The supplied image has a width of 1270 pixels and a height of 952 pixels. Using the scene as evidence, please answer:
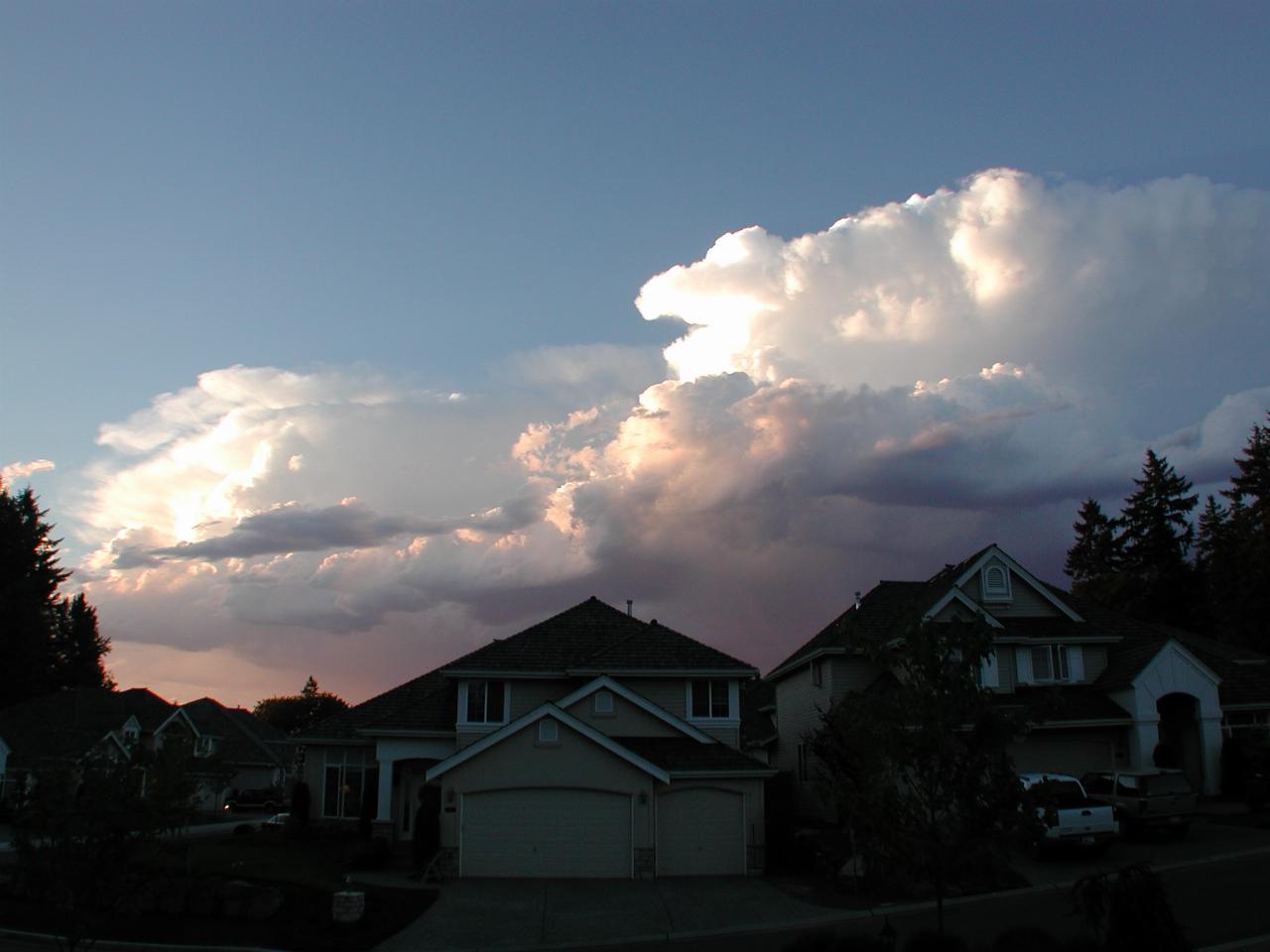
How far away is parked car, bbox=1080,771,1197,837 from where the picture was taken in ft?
88.1

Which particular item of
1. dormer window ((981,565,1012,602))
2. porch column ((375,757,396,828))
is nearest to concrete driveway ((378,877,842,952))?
porch column ((375,757,396,828))

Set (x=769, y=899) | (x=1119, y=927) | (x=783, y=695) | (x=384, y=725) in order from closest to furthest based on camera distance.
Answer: (x=1119, y=927)
(x=769, y=899)
(x=384, y=725)
(x=783, y=695)

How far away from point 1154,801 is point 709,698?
44.6 ft

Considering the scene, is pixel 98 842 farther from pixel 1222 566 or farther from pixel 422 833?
pixel 1222 566

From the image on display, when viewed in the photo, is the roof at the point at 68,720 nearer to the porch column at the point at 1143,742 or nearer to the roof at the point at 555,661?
the roof at the point at 555,661

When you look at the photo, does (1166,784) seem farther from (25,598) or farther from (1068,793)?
(25,598)

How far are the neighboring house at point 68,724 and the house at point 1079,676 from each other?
1344 inches

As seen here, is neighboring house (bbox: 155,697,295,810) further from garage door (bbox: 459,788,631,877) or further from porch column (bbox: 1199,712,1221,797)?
porch column (bbox: 1199,712,1221,797)

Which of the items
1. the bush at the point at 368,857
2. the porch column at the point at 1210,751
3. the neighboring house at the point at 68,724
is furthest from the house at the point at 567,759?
the neighboring house at the point at 68,724

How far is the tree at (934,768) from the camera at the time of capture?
1295 centimetres

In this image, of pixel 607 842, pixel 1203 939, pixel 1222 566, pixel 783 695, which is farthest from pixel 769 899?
pixel 1222 566

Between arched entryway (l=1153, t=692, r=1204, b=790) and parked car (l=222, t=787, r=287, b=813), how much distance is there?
49397mm

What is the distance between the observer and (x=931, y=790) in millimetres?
13266

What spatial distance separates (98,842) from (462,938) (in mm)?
8227
